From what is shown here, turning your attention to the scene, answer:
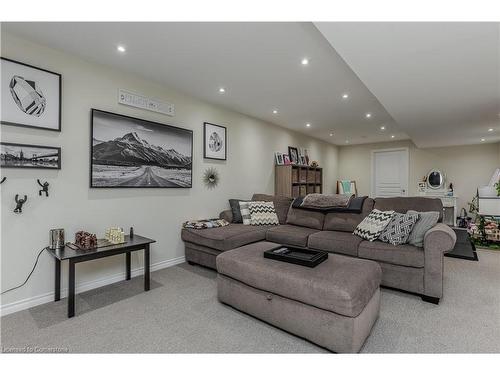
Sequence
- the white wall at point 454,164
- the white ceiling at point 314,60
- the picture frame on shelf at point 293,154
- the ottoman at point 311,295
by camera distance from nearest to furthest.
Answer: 1. the ottoman at point 311,295
2. the white ceiling at point 314,60
3. the picture frame on shelf at point 293,154
4. the white wall at point 454,164

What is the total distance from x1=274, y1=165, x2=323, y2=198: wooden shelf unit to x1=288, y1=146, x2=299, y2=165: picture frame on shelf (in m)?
0.25

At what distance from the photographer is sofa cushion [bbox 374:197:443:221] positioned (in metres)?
3.06

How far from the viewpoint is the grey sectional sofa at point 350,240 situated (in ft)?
7.71

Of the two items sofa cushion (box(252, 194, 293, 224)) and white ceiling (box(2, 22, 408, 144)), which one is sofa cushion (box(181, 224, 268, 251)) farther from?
white ceiling (box(2, 22, 408, 144))

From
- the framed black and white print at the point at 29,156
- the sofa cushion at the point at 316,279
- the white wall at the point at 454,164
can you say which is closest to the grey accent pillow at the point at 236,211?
the sofa cushion at the point at 316,279

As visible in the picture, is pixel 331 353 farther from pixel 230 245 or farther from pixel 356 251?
pixel 230 245

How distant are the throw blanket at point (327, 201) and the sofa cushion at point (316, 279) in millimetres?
1550

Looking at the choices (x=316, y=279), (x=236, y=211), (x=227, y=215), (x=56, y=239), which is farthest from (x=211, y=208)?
(x=316, y=279)

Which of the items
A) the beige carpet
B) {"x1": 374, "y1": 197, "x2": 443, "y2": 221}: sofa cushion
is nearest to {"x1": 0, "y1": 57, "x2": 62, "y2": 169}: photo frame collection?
the beige carpet

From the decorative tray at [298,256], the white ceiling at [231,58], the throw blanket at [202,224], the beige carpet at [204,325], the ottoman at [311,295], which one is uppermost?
the white ceiling at [231,58]

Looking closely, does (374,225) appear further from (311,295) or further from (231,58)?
(231,58)

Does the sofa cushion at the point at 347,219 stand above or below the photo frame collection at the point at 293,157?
below

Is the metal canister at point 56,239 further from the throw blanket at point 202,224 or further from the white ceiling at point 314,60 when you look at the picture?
the white ceiling at point 314,60
